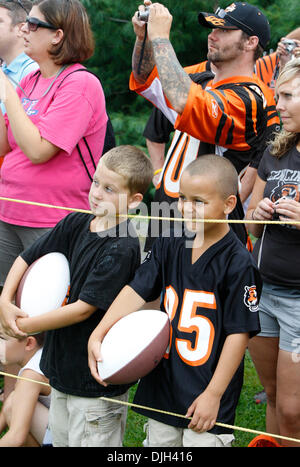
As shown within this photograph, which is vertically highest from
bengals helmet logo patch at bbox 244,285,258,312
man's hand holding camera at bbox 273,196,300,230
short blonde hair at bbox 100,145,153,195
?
short blonde hair at bbox 100,145,153,195

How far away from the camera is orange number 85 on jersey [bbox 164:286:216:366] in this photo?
231 cm

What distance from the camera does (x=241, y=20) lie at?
3158mm

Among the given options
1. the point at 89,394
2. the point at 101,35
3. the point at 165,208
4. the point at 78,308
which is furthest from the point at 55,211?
the point at 101,35

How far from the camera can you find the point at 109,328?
2.38 meters

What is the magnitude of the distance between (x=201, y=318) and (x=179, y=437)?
1.54 feet

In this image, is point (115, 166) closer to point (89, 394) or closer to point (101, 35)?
point (89, 394)

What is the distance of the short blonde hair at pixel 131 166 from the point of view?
8.37 ft

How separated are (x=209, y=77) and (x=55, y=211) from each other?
1.08m

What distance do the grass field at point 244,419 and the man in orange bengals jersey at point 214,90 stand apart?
3.60 feet

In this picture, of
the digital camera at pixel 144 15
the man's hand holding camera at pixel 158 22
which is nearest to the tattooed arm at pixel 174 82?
the man's hand holding camera at pixel 158 22

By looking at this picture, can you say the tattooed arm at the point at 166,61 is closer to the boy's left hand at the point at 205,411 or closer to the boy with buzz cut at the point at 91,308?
the boy with buzz cut at the point at 91,308

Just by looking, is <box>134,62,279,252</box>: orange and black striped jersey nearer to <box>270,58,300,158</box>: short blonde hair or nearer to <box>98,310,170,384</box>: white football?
<box>270,58,300,158</box>: short blonde hair

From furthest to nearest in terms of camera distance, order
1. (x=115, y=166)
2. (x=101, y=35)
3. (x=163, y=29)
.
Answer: (x=101, y=35) → (x=163, y=29) → (x=115, y=166)

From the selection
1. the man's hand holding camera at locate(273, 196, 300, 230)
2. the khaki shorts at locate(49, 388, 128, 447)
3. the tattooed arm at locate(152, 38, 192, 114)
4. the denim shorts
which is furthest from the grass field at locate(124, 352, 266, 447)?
the tattooed arm at locate(152, 38, 192, 114)
